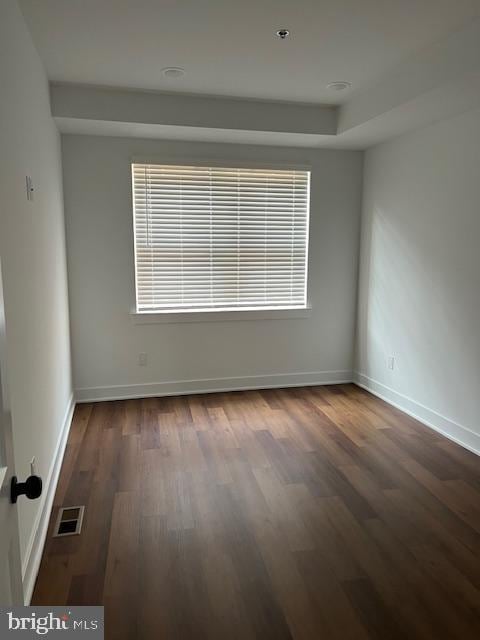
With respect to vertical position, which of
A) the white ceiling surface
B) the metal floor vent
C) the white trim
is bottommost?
the metal floor vent

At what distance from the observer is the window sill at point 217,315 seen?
4.26 metres

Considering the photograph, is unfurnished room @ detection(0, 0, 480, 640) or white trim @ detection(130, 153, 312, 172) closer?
unfurnished room @ detection(0, 0, 480, 640)

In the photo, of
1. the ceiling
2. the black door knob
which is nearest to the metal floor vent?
the black door knob

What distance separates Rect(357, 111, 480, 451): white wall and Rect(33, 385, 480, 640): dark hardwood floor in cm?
41

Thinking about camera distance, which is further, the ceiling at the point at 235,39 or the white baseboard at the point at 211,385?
the white baseboard at the point at 211,385

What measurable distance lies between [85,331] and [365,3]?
129 inches

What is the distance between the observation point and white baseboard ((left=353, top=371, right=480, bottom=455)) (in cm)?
330

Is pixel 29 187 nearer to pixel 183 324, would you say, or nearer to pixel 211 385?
pixel 183 324

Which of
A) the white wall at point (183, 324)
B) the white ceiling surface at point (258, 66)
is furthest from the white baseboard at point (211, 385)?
the white ceiling surface at point (258, 66)

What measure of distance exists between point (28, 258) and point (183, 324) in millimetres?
2207

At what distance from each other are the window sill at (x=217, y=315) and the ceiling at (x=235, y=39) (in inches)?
76.0

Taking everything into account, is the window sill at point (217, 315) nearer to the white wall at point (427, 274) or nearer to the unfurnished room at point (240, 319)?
the unfurnished room at point (240, 319)

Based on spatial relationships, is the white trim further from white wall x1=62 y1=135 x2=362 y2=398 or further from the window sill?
the window sill

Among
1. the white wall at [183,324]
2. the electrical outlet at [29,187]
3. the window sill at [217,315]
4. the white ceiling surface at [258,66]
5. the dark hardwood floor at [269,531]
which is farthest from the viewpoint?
the window sill at [217,315]
